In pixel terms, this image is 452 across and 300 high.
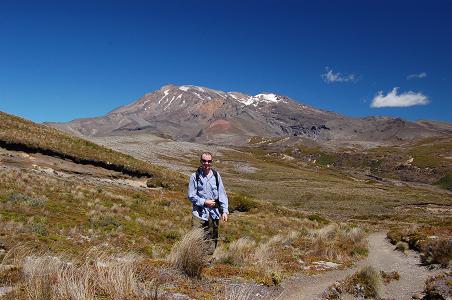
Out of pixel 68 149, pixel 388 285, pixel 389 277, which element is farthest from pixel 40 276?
pixel 68 149

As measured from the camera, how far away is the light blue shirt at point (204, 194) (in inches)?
464

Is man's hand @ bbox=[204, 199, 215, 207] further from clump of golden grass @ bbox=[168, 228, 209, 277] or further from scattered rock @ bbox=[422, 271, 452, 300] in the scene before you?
scattered rock @ bbox=[422, 271, 452, 300]

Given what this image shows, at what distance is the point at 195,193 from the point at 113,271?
4536 millimetres

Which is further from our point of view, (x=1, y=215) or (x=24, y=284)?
(x=1, y=215)

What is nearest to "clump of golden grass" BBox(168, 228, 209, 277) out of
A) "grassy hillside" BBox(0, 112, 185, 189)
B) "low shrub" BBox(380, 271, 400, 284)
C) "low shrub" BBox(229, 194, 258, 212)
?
"low shrub" BBox(380, 271, 400, 284)

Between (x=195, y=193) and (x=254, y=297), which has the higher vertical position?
(x=195, y=193)

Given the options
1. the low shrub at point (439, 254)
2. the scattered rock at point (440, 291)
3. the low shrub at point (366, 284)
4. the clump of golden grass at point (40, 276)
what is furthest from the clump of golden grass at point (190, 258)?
the low shrub at point (439, 254)

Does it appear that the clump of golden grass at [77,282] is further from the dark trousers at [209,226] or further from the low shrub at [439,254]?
the low shrub at [439,254]

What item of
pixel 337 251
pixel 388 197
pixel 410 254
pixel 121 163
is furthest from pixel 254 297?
pixel 388 197

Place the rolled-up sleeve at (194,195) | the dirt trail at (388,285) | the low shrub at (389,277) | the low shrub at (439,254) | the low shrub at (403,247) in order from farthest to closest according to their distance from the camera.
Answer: the low shrub at (403,247)
the low shrub at (439,254)
the low shrub at (389,277)
the dirt trail at (388,285)
the rolled-up sleeve at (194,195)

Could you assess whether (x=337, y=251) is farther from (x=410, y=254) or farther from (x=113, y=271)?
(x=113, y=271)

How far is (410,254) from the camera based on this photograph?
22453mm

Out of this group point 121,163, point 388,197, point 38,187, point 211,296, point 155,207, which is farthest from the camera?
point 388,197

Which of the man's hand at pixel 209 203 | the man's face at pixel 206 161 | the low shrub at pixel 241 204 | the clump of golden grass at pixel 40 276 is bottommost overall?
the low shrub at pixel 241 204
